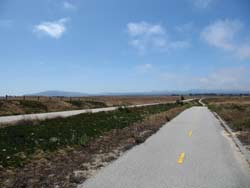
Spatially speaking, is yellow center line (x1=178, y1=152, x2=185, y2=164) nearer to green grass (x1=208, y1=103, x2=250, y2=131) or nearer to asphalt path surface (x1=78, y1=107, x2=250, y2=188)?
asphalt path surface (x1=78, y1=107, x2=250, y2=188)

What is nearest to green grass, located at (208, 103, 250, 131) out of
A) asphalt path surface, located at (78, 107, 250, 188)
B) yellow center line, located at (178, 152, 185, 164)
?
asphalt path surface, located at (78, 107, 250, 188)

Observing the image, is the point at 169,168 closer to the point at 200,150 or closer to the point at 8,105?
the point at 200,150

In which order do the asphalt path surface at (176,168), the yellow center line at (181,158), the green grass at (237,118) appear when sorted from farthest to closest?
the green grass at (237,118) → the yellow center line at (181,158) → the asphalt path surface at (176,168)

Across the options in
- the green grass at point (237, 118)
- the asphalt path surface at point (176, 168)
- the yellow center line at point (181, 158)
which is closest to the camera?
the asphalt path surface at point (176, 168)

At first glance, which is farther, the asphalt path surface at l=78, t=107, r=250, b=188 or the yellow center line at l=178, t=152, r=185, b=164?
the yellow center line at l=178, t=152, r=185, b=164

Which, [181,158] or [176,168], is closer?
[176,168]

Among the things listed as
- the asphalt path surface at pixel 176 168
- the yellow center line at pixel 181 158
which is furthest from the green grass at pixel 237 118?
the yellow center line at pixel 181 158

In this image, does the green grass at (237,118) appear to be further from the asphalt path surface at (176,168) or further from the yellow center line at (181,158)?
the yellow center line at (181,158)

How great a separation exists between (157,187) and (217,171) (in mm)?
2353

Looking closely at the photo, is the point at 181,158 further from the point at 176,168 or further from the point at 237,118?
the point at 237,118

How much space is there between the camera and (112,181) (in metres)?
7.76

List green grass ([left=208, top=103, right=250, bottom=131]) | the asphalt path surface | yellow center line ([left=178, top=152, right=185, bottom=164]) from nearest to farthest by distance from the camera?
the asphalt path surface, yellow center line ([left=178, top=152, right=185, bottom=164]), green grass ([left=208, top=103, right=250, bottom=131])

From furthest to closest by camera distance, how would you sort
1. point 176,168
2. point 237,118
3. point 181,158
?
point 237,118
point 181,158
point 176,168

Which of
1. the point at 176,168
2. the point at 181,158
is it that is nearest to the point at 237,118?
the point at 181,158
